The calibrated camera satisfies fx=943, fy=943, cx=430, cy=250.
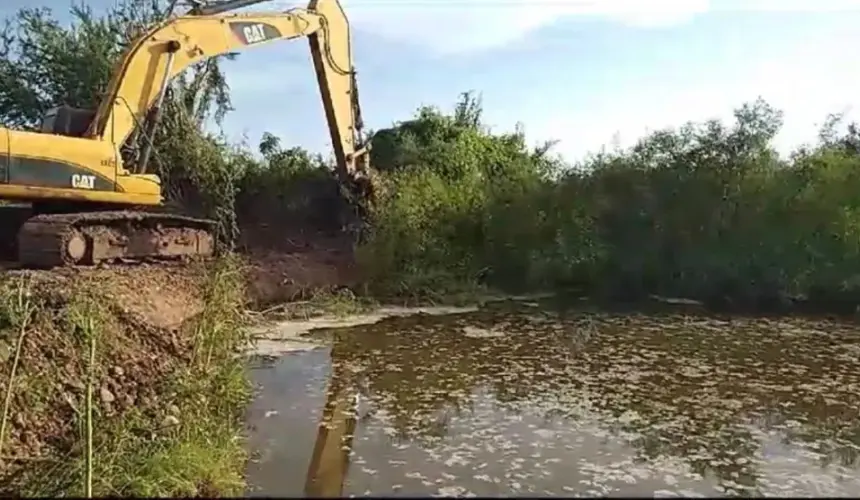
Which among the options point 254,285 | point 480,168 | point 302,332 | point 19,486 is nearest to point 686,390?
point 302,332

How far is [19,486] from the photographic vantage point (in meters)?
4.21

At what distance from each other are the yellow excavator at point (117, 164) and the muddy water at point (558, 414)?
2.26 meters

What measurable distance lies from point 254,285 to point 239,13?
3.19 metres

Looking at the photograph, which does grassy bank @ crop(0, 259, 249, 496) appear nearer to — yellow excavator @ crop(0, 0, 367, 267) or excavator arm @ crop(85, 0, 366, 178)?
yellow excavator @ crop(0, 0, 367, 267)

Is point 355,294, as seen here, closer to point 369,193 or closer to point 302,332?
point 369,193

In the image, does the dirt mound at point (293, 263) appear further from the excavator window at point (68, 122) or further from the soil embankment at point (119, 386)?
the soil embankment at point (119, 386)

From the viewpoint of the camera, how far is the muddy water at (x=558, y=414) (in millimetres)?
4871

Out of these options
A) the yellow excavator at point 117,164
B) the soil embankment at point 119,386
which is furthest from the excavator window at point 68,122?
the soil embankment at point 119,386

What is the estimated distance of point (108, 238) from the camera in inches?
366

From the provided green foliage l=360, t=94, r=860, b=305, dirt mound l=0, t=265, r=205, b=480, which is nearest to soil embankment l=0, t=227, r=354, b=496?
dirt mound l=0, t=265, r=205, b=480

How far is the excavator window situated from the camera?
30.7ft

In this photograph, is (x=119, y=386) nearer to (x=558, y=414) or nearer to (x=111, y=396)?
(x=111, y=396)

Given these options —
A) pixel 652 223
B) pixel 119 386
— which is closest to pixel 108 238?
pixel 119 386

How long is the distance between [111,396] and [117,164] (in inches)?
171
